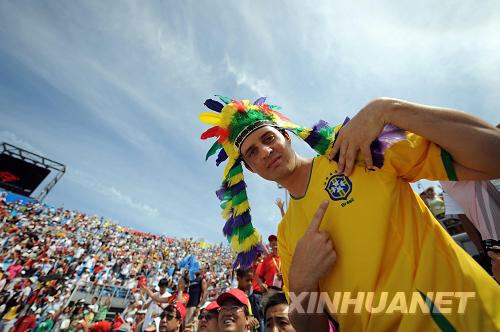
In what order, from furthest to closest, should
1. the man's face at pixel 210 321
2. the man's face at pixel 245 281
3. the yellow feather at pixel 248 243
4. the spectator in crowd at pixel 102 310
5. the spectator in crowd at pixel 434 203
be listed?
the spectator in crowd at pixel 102 310
the spectator in crowd at pixel 434 203
the man's face at pixel 245 281
the man's face at pixel 210 321
the yellow feather at pixel 248 243

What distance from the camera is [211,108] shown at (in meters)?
2.41

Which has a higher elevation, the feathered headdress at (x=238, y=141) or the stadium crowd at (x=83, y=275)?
the stadium crowd at (x=83, y=275)

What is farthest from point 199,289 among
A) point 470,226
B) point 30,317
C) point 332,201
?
point 30,317

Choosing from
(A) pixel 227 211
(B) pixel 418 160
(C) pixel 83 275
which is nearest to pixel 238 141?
(A) pixel 227 211

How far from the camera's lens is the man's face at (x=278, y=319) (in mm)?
2887

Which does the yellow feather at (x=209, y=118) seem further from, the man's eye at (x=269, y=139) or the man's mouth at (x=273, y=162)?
the man's mouth at (x=273, y=162)

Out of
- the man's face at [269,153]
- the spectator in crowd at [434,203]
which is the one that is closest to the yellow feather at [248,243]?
the man's face at [269,153]

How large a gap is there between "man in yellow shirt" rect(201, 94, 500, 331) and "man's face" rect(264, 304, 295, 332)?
1624mm

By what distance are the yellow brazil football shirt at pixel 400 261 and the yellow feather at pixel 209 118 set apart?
1.36 meters

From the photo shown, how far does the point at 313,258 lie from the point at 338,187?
0.41m

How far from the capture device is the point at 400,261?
1.17 meters

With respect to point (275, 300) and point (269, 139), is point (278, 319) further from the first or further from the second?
point (269, 139)

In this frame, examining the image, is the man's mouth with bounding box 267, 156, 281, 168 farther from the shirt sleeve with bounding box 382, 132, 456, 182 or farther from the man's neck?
the shirt sleeve with bounding box 382, 132, 456, 182

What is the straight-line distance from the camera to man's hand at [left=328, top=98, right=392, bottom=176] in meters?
1.24
